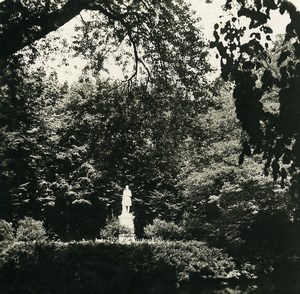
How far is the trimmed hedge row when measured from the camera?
1512 cm

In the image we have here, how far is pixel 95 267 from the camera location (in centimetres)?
1631

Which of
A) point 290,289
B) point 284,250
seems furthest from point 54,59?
point 284,250

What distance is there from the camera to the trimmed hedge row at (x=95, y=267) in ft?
49.6

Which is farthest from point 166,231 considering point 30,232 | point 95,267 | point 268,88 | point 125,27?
point 268,88

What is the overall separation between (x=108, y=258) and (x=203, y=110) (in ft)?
24.7

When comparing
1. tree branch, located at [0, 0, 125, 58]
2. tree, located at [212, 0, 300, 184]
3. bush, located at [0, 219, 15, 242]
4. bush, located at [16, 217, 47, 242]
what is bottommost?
tree, located at [212, 0, 300, 184]

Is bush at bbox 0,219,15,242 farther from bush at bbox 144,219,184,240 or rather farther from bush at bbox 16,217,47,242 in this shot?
bush at bbox 144,219,184,240

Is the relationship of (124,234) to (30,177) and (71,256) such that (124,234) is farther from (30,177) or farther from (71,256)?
(30,177)

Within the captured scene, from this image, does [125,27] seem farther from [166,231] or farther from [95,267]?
[166,231]

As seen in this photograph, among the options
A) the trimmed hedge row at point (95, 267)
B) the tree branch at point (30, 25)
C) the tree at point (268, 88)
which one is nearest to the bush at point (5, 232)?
the trimmed hedge row at point (95, 267)

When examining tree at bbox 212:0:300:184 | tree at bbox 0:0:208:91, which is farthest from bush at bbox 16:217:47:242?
tree at bbox 212:0:300:184

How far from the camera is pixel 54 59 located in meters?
14.3

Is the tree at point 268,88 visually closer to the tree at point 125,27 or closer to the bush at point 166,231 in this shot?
the tree at point 125,27

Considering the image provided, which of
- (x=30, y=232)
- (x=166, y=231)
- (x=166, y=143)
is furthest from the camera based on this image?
(x=166, y=231)
